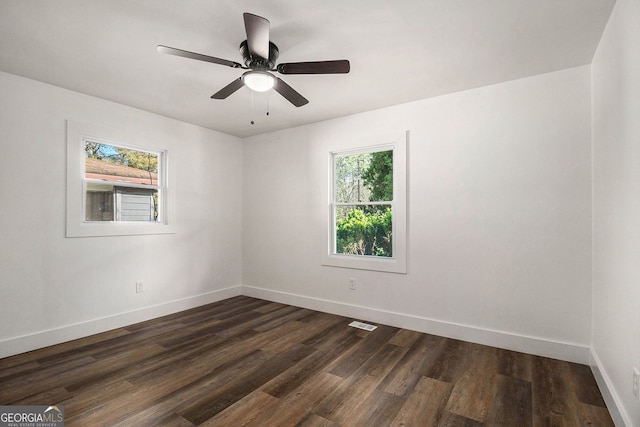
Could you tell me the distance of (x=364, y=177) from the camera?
153 inches

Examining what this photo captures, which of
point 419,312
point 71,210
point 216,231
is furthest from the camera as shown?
point 216,231

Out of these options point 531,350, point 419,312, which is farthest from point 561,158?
point 419,312

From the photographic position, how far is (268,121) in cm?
417

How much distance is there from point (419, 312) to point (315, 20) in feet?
9.64

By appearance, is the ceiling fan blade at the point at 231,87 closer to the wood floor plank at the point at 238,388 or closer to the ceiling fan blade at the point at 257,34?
the ceiling fan blade at the point at 257,34

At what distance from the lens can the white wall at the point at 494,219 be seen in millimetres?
2664

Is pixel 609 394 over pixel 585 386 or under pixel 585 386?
over

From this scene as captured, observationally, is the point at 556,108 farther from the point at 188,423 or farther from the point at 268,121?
the point at 188,423

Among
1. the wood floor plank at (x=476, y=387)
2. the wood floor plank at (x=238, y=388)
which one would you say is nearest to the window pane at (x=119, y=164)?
the wood floor plank at (x=238, y=388)

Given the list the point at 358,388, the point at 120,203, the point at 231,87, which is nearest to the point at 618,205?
the point at 358,388

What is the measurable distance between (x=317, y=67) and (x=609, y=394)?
2.86m

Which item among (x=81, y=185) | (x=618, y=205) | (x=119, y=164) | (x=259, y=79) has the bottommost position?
(x=618, y=205)

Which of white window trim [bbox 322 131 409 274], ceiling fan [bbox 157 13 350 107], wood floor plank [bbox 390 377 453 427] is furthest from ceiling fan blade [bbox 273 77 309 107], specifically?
wood floor plank [bbox 390 377 453 427]

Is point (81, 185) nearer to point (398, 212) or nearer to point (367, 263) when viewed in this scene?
point (367, 263)
